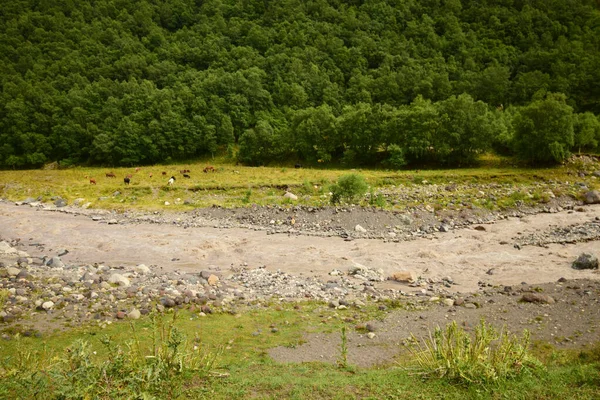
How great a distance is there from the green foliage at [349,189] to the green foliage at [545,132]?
101 feet

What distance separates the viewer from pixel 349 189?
39.1m

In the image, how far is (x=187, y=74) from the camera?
332 ft

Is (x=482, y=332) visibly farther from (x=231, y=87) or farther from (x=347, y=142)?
(x=231, y=87)

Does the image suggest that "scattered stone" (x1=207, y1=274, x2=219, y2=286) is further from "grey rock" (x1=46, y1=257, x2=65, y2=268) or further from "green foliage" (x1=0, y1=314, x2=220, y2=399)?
"green foliage" (x1=0, y1=314, x2=220, y2=399)

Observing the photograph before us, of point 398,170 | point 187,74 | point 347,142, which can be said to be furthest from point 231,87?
point 398,170

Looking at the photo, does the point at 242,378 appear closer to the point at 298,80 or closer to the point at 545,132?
the point at 545,132

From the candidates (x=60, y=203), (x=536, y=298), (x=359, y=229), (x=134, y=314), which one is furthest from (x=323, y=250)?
(x=60, y=203)

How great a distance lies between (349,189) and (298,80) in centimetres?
6404

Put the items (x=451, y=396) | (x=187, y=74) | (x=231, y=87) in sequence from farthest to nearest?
(x=187, y=74) < (x=231, y=87) < (x=451, y=396)

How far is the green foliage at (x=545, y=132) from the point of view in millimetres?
54906

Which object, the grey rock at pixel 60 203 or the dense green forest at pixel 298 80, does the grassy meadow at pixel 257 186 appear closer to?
the grey rock at pixel 60 203

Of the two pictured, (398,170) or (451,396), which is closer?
(451,396)

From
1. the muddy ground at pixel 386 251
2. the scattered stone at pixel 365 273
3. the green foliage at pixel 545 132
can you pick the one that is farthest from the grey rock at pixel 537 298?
the green foliage at pixel 545 132

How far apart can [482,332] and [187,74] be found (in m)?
100
